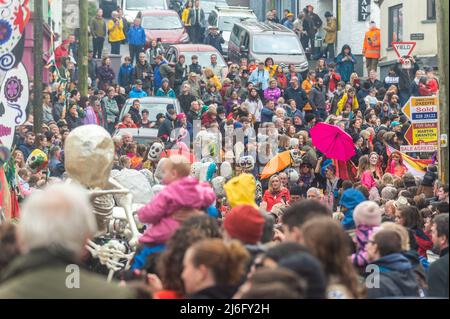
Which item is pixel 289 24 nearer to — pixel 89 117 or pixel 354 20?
pixel 354 20

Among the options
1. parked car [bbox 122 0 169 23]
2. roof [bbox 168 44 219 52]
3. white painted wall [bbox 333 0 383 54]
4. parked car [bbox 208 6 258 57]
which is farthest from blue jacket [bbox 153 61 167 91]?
white painted wall [bbox 333 0 383 54]

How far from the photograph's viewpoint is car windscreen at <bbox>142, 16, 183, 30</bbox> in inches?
1742

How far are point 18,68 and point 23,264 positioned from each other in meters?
13.2

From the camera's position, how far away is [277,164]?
23.4 meters

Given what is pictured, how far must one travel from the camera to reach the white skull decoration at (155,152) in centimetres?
2348

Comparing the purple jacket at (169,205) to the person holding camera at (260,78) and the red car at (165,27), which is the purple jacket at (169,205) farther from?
the red car at (165,27)

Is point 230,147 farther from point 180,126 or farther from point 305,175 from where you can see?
point 180,126

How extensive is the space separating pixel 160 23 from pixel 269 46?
15.2 ft

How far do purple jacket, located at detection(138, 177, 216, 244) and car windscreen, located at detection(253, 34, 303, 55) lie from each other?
3083 centimetres

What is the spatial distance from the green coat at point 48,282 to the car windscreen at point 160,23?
1505 inches

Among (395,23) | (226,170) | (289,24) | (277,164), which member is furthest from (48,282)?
(289,24)

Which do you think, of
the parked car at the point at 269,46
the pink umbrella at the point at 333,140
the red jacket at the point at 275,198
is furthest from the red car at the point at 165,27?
the red jacket at the point at 275,198
